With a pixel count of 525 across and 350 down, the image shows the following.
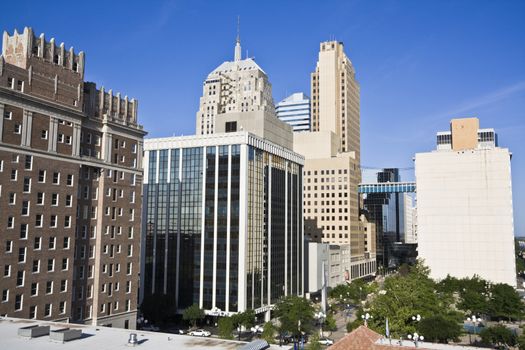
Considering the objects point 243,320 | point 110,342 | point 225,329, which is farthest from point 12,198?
point 243,320

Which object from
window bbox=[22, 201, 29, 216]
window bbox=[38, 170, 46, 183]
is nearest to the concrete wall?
window bbox=[38, 170, 46, 183]

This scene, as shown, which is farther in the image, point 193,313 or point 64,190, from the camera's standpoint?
point 193,313

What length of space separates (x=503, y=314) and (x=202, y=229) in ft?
207

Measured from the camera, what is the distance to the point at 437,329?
66000 mm

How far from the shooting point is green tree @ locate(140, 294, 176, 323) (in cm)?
9606

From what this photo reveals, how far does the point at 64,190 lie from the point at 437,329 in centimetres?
5269

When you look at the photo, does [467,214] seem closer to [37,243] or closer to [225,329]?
[225,329]

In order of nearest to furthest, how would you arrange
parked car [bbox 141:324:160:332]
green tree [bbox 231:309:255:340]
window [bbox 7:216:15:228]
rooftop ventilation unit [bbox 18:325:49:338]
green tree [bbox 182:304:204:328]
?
rooftop ventilation unit [bbox 18:325:49:338], window [bbox 7:216:15:228], green tree [bbox 231:309:255:340], green tree [bbox 182:304:204:328], parked car [bbox 141:324:160:332]

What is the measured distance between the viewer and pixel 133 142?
7412 centimetres

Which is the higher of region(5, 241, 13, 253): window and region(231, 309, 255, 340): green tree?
region(5, 241, 13, 253): window

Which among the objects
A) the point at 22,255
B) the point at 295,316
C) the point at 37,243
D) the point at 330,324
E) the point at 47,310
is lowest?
the point at 330,324

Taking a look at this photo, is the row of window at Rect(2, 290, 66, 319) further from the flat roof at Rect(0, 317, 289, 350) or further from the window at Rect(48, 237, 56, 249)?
the flat roof at Rect(0, 317, 289, 350)

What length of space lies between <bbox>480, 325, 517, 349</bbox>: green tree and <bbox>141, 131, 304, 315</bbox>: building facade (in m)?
44.5

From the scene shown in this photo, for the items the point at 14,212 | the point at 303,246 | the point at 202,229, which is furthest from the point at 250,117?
the point at 14,212
